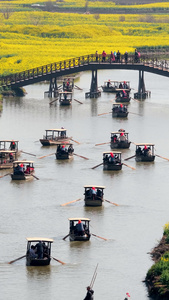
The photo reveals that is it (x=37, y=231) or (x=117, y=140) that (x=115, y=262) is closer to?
(x=37, y=231)

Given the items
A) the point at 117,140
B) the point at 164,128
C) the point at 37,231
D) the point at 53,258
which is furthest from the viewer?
the point at 164,128

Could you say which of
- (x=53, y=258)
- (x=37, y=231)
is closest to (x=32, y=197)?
(x=37, y=231)

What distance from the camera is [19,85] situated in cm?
15438

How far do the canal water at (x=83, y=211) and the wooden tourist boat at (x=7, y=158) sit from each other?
2.56m

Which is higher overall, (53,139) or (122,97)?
(122,97)

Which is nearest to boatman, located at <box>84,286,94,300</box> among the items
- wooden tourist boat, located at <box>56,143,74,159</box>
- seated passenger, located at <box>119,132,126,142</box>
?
wooden tourist boat, located at <box>56,143,74,159</box>

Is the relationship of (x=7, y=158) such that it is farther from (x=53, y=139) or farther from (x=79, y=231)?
(x=79, y=231)

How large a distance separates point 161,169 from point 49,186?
12853 millimetres

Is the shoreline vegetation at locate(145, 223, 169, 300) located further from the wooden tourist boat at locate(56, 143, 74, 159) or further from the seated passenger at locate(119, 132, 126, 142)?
the seated passenger at locate(119, 132, 126, 142)

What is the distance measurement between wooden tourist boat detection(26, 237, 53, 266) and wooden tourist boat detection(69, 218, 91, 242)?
15.9 ft

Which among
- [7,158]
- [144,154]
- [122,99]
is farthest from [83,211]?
[122,99]

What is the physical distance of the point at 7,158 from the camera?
98.9m

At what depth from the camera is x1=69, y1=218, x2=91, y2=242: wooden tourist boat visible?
73.3 m

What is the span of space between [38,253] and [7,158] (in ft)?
104
